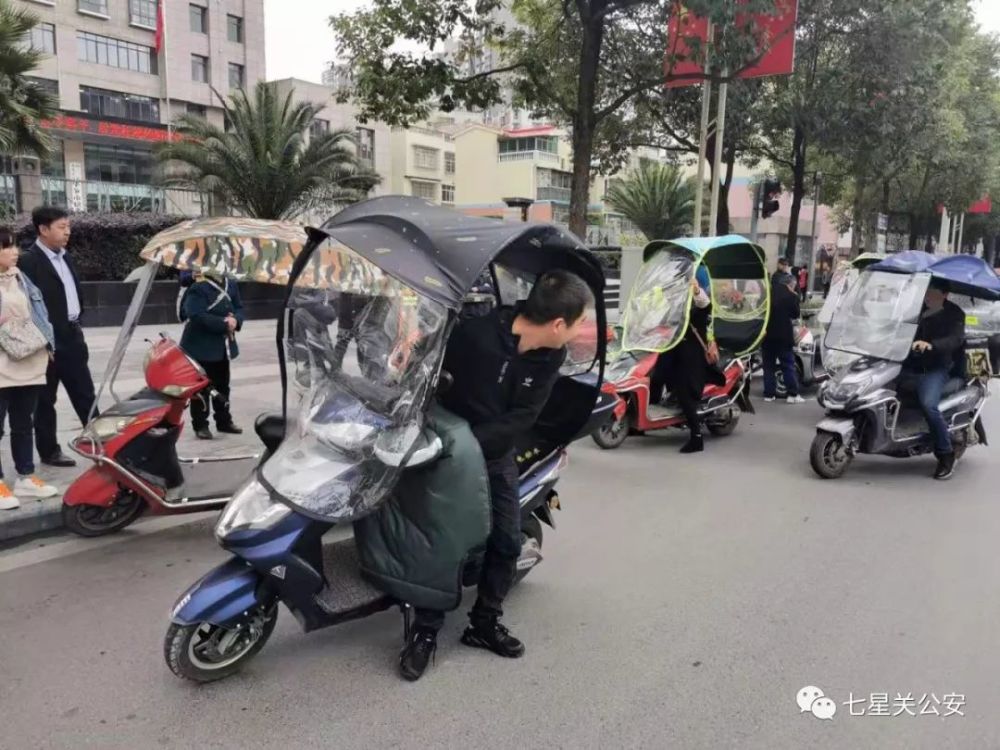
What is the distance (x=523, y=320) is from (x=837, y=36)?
1426cm

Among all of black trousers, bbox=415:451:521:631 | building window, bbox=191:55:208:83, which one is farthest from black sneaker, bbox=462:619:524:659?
building window, bbox=191:55:208:83

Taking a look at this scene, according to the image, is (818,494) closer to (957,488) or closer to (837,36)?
(957,488)

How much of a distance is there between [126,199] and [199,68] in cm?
2324

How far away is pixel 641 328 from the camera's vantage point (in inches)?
289

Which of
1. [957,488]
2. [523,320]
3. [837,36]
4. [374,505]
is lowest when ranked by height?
[957,488]

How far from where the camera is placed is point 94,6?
3562 centimetres

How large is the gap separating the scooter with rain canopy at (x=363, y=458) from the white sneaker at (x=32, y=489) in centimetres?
258

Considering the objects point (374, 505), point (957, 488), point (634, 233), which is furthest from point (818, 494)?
point (634, 233)

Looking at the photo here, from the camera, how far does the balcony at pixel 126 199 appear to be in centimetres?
1717

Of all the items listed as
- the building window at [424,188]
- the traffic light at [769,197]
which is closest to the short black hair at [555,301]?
the traffic light at [769,197]

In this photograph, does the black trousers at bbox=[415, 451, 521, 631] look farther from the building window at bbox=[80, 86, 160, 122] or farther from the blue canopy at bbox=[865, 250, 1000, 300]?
the building window at bbox=[80, 86, 160, 122]

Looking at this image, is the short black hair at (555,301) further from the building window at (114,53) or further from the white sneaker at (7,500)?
the building window at (114,53)

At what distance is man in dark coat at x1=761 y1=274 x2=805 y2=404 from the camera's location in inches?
373

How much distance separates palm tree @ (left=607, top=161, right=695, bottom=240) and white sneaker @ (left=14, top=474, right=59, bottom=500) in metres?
28.7
